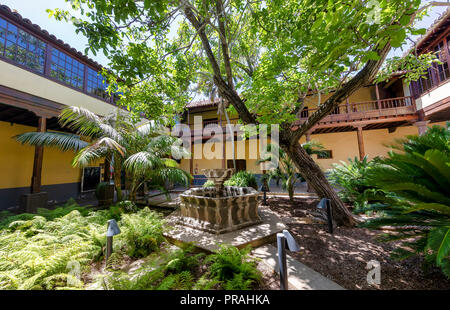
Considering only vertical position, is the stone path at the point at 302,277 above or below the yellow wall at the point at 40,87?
below

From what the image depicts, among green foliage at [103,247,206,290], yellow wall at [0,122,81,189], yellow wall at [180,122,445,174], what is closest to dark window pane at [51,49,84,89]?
yellow wall at [0,122,81,189]

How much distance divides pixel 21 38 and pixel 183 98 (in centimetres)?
633

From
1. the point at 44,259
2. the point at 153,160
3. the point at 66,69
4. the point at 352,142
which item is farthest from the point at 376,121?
the point at 66,69

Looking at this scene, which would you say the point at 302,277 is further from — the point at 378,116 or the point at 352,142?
the point at 352,142

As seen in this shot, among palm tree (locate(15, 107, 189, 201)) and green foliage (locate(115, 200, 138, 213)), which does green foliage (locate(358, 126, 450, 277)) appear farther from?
green foliage (locate(115, 200, 138, 213))

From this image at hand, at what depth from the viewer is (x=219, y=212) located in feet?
12.5

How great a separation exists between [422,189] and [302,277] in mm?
1649

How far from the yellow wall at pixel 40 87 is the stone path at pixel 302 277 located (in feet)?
30.3

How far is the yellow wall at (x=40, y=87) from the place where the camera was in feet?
19.1

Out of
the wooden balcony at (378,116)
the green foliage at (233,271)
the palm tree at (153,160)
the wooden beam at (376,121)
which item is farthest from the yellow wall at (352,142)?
the green foliage at (233,271)

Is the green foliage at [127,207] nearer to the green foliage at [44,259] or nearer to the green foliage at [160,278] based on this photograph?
the green foliage at [44,259]

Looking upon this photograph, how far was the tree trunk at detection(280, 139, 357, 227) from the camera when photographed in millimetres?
4129

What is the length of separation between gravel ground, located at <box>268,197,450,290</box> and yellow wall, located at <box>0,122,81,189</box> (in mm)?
10680
